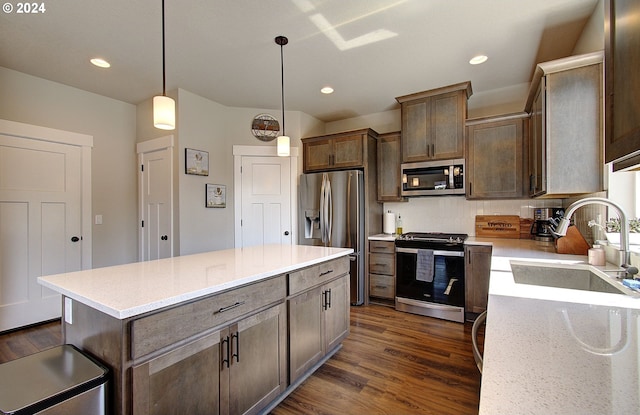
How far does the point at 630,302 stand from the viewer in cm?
104

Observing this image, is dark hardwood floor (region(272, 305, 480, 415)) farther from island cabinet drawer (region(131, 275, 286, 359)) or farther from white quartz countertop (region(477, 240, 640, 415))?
white quartz countertop (region(477, 240, 640, 415))

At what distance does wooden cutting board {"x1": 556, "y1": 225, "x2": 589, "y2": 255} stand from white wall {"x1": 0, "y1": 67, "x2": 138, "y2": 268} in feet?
15.5

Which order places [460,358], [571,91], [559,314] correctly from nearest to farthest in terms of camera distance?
[559,314], [571,91], [460,358]

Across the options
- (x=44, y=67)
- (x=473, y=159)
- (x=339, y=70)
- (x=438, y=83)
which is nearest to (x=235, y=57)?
(x=339, y=70)

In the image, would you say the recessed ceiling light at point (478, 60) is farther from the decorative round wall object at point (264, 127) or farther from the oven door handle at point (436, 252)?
the decorative round wall object at point (264, 127)

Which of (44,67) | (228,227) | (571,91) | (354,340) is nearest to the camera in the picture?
(571,91)

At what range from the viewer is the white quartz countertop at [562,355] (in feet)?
1.61

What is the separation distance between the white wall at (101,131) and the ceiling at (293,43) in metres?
0.18

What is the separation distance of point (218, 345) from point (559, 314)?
1.39m

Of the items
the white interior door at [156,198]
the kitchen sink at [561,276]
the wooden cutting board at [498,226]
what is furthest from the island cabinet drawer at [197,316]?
the wooden cutting board at [498,226]

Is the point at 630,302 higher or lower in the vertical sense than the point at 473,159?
lower

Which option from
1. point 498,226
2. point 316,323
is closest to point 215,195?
point 316,323

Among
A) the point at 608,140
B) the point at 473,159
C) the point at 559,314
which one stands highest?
the point at 473,159

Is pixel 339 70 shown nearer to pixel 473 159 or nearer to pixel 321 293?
pixel 473 159
